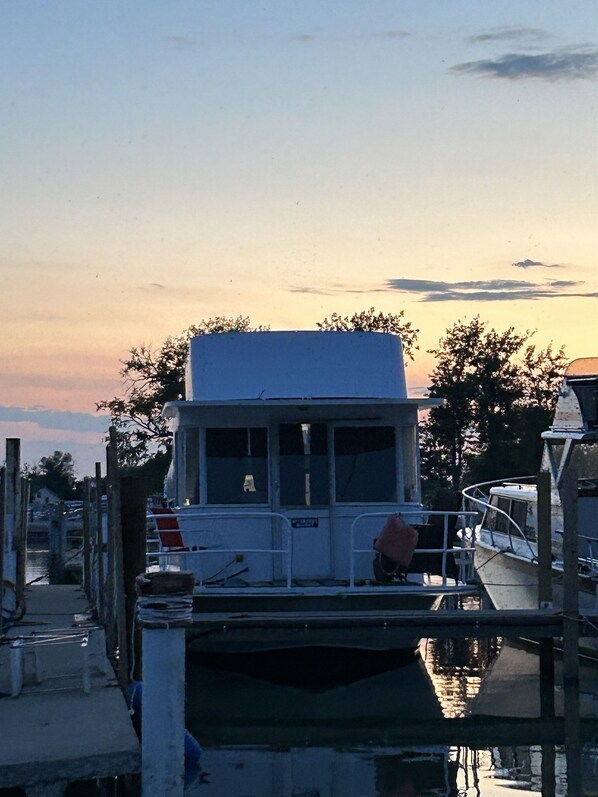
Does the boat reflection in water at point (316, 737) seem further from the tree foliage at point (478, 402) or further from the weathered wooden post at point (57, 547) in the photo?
the tree foliage at point (478, 402)

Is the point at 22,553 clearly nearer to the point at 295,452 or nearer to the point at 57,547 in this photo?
the point at 295,452

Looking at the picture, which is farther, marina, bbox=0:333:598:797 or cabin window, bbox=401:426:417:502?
cabin window, bbox=401:426:417:502

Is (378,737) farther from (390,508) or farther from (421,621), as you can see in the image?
(390,508)

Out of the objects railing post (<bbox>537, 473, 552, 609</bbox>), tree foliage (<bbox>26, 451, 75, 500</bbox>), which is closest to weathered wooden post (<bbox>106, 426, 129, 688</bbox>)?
railing post (<bbox>537, 473, 552, 609</bbox>)

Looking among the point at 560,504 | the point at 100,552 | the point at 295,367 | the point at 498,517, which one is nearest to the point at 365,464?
the point at 295,367

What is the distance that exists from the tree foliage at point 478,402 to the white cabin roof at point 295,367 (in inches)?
1508

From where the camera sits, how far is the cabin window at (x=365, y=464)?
1728 centimetres

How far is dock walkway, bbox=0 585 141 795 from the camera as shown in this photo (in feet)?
29.2

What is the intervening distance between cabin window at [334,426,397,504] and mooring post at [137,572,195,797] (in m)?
7.97

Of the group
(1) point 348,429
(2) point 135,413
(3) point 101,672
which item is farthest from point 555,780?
(2) point 135,413

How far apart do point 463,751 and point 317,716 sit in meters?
2.17

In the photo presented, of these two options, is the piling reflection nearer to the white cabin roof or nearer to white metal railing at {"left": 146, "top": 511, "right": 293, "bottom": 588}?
white metal railing at {"left": 146, "top": 511, "right": 293, "bottom": 588}

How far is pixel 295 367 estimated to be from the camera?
17.3 m

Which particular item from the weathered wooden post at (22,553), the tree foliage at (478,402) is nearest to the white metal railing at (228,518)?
the weathered wooden post at (22,553)
